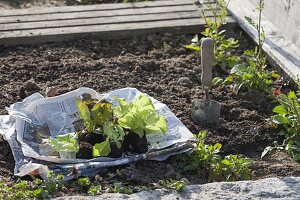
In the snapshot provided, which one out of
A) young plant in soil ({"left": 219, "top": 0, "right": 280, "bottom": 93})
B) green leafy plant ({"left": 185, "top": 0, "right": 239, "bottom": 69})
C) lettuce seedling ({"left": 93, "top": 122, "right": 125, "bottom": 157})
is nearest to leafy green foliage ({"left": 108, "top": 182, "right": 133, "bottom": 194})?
lettuce seedling ({"left": 93, "top": 122, "right": 125, "bottom": 157})

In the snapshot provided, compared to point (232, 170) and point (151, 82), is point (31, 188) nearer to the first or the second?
point (232, 170)

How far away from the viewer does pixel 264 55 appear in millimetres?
5340

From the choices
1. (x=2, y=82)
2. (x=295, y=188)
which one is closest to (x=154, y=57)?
(x=2, y=82)

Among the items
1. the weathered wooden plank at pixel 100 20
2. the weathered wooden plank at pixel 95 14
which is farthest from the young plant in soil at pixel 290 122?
the weathered wooden plank at pixel 95 14

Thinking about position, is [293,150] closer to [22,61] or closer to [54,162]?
[54,162]

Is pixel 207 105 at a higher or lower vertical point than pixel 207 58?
lower

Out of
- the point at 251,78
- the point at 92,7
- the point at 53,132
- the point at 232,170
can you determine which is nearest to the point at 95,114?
the point at 53,132

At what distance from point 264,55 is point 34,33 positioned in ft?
5.52

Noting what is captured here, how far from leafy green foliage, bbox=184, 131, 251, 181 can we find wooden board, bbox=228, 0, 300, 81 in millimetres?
1099

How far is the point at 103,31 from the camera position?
564cm

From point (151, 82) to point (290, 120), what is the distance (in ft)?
3.62

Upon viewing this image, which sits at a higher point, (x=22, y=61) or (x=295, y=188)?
(x=22, y=61)

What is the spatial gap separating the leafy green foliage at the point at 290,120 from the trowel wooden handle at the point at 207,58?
0.43 meters

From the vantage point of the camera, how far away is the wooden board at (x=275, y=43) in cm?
509
